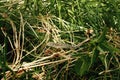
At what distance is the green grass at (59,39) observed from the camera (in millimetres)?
1172

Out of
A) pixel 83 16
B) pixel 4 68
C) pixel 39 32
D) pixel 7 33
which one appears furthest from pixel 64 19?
pixel 4 68

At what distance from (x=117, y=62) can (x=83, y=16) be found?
0.35 meters

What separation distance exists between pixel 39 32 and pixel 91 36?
214 mm

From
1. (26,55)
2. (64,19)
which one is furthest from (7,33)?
(64,19)

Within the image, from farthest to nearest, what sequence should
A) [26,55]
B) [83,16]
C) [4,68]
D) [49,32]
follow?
[83,16] → [49,32] → [26,55] → [4,68]

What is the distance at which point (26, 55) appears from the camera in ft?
4.08

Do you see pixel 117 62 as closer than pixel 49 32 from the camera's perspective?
Yes

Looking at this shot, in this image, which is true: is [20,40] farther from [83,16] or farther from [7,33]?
[83,16]

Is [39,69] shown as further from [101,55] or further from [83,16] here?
[83,16]

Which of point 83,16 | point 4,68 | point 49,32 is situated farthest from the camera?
point 83,16

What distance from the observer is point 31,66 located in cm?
120

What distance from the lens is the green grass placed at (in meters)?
1.17

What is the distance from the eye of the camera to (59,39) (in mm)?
1324

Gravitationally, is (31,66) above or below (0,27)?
below
